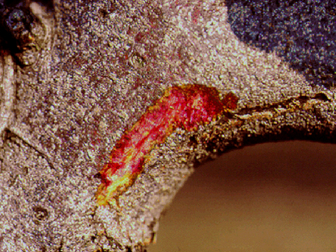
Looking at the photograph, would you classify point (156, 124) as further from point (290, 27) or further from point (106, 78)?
point (290, 27)

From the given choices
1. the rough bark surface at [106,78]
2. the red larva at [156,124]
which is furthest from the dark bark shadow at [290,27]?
the red larva at [156,124]

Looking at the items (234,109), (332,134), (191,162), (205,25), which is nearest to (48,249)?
(191,162)

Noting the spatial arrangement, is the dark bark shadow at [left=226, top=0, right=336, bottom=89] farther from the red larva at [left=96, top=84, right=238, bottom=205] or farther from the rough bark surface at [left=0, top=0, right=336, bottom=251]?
Answer: the red larva at [left=96, top=84, right=238, bottom=205]

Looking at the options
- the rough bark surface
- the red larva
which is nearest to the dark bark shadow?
the rough bark surface

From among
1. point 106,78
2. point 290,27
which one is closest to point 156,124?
point 106,78

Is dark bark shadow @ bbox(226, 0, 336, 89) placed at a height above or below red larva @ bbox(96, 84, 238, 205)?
above

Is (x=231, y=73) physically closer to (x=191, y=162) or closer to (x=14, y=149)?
(x=191, y=162)
